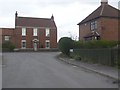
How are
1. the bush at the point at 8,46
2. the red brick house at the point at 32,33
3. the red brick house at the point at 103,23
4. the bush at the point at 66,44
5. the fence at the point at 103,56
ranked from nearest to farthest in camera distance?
the fence at the point at 103,56
the bush at the point at 66,44
the red brick house at the point at 103,23
the bush at the point at 8,46
the red brick house at the point at 32,33

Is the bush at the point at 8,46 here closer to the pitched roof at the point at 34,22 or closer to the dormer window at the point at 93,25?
the pitched roof at the point at 34,22

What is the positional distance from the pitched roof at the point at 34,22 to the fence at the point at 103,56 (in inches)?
1571

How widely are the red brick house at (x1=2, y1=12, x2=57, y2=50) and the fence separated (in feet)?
127

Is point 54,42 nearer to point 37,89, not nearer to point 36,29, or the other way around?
point 36,29

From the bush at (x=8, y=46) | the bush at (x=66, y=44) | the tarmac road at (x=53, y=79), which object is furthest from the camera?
the bush at (x=8, y=46)

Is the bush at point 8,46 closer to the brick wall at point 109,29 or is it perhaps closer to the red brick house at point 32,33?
the red brick house at point 32,33

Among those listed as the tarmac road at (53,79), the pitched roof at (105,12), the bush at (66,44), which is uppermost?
the pitched roof at (105,12)

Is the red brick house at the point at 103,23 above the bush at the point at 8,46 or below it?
above

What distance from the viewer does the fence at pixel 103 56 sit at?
73.7ft

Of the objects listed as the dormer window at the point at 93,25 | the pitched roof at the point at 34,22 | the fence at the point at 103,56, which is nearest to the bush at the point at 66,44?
the fence at the point at 103,56

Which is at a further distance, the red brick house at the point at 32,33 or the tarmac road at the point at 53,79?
the red brick house at the point at 32,33

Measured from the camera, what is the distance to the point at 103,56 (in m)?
24.7

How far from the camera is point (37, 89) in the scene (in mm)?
11992

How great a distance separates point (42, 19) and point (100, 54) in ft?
164
